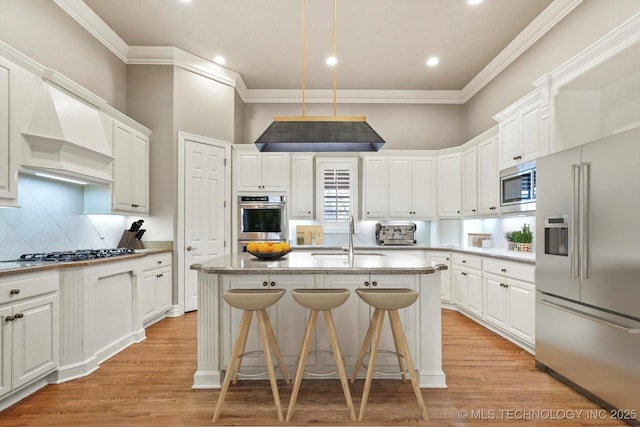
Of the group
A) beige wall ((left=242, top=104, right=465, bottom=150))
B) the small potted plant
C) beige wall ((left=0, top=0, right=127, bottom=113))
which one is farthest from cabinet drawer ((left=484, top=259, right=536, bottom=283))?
beige wall ((left=0, top=0, right=127, bottom=113))

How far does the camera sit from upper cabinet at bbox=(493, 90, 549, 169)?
330 cm

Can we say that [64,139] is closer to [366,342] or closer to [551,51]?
[366,342]

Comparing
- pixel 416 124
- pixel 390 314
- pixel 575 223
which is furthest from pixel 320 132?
pixel 416 124

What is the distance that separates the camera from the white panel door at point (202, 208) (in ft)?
15.6

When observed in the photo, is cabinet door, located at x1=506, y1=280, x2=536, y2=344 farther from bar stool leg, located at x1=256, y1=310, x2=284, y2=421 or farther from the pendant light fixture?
bar stool leg, located at x1=256, y1=310, x2=284, y2=421

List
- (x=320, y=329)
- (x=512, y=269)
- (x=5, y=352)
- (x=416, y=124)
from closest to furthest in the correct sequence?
(x=5, y=352) < (x=320, y=329) < (x=512, y=269) < (x=416, y=124)

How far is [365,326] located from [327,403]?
23.2 inches

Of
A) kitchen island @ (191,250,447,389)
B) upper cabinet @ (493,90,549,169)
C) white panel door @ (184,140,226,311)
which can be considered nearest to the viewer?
kitchen island @ (191,250,447,389)

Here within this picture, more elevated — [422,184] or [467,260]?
[422,184]

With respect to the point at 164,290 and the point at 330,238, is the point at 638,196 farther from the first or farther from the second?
the point at 164,290

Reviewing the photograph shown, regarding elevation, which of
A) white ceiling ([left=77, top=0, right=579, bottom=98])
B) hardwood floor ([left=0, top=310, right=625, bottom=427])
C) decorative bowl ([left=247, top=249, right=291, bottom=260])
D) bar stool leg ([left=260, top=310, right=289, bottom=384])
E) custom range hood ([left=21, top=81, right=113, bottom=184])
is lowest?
hardwood floor ([left=0, top=310, right=625, bottom=427])

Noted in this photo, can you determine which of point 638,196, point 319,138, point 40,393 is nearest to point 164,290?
point 40,393

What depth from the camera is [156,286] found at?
417cm

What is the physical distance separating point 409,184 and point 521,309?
2.73 meters
